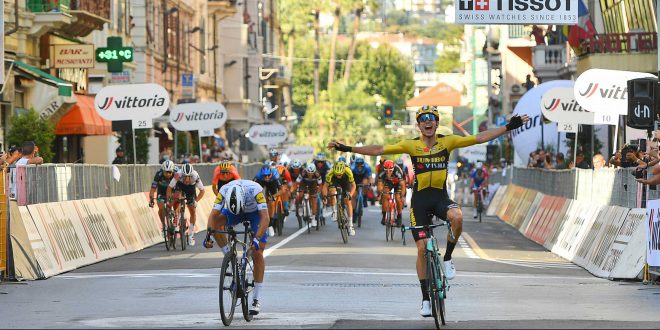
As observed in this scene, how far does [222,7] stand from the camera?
258ft

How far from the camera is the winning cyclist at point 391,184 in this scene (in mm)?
32875

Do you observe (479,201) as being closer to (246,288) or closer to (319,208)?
(319,208)

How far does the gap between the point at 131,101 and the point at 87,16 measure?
39.0 feet

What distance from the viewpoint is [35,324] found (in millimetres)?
14469

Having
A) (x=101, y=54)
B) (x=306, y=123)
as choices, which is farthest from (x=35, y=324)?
(x=306, y=123)

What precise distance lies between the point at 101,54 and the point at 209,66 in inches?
1237

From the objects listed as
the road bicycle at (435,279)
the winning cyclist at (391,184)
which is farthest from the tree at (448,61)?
the road bicycle at (435,279)

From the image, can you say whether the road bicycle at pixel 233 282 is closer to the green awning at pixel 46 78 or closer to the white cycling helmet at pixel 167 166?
the white cycling helmet at pixel 167 166

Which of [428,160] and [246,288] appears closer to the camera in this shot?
[428,160]

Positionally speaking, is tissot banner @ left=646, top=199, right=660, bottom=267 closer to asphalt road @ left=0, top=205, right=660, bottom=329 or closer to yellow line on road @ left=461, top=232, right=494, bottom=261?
asphalt road @ left=0, top=205, right=660, bottom=329

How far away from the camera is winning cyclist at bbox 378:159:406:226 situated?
108ft

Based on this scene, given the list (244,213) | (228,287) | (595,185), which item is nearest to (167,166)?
(595,185)

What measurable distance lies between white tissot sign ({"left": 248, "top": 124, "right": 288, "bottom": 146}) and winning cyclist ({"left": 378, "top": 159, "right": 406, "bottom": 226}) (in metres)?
28.8

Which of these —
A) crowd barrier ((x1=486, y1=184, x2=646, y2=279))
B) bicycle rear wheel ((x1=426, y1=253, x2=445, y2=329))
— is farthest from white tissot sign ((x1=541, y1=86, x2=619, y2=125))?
bicycle rear wheel ((x1=426, y1=253, x2=445, y2=329))
